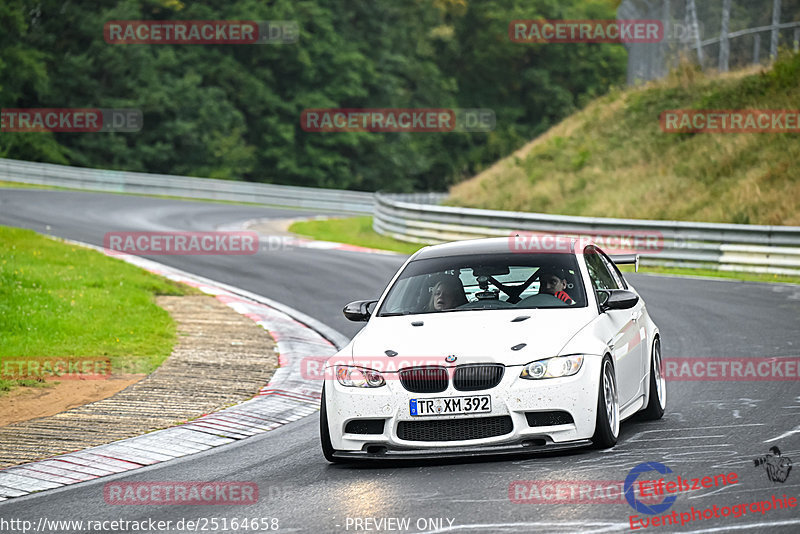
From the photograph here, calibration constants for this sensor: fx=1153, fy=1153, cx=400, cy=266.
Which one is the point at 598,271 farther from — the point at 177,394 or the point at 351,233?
the point at 351,233

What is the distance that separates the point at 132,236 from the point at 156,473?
20218mm

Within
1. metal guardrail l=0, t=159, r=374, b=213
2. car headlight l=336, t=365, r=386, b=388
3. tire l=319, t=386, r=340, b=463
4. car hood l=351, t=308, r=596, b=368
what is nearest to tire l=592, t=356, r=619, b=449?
car hood l=351, t=308, r=596, b=368

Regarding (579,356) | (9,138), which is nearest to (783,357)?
(579,356)

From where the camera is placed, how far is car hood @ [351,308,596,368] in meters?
7.63

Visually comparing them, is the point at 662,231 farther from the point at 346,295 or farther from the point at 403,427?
the point at 403,427

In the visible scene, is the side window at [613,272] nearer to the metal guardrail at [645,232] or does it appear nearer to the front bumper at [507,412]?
the front bumper at [507,412]

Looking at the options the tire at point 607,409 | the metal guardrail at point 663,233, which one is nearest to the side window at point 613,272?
the tire at point 607,409

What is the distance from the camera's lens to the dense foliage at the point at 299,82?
190ft

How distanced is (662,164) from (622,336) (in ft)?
77.6

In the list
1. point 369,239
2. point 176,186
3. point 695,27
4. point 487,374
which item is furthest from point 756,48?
point 176,186

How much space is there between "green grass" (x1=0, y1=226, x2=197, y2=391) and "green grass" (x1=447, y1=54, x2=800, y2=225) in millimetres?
13994

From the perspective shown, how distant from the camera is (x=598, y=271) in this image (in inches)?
374

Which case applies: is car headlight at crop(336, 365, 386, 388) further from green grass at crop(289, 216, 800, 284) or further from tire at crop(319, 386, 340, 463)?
green grass at crop(289, 216, 800, 284)

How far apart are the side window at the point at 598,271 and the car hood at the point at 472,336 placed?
744 mm
